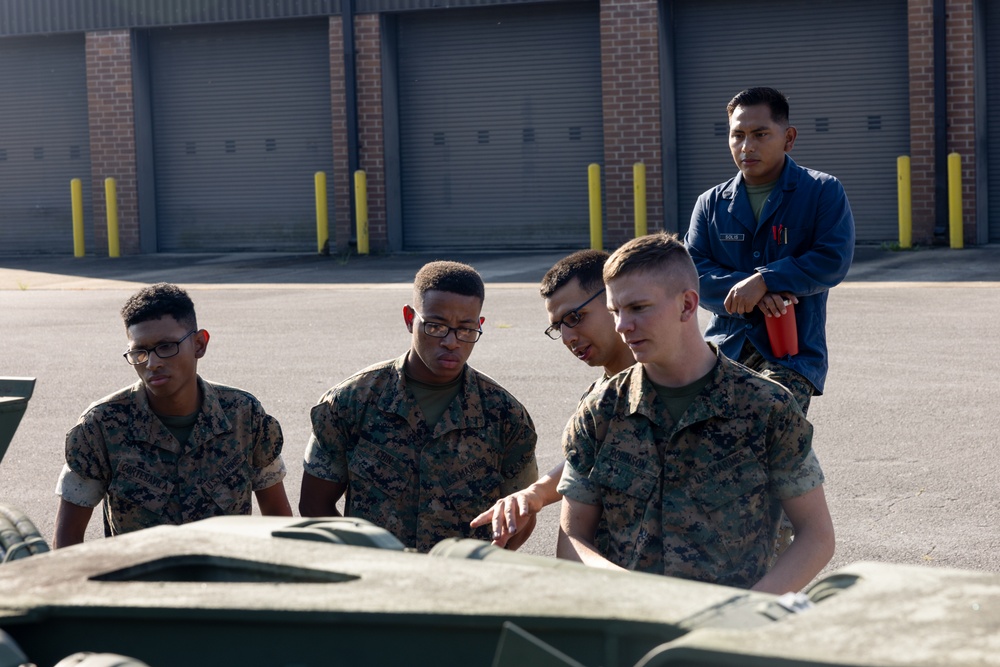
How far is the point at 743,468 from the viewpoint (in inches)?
137

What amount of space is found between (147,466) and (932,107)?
52.3ft

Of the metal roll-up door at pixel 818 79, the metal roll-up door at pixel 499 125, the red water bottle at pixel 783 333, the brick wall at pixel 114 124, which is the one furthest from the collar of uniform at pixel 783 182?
Result: the brick wall at pixel 114 124

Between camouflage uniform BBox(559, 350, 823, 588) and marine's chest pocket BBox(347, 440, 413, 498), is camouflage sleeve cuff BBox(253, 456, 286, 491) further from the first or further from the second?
camouflage uniform BBox(559, 350, 823, 588)

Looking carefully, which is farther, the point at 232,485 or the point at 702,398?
the point at 232,485

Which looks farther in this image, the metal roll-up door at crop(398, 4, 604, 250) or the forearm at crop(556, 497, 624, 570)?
the metal roll-up door at crop(398, 4, 604, 250)

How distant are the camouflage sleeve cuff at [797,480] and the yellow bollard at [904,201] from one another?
15.0m

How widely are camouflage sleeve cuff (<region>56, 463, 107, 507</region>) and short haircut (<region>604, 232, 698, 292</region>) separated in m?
1.82

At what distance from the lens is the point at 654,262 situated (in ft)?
11.4

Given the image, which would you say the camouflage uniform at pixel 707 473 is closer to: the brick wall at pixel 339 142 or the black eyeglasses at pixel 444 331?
the black eyeglasses at pixel 444 331

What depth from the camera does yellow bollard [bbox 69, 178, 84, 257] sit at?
72.8 ft

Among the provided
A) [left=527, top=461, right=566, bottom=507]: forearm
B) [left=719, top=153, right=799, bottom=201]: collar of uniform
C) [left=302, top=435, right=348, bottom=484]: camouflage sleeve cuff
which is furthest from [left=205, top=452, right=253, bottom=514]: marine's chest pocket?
[left=719, top=153, right=799, bottom=201]: collar of uniform

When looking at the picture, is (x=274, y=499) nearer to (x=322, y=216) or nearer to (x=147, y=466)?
(x=147, y=466)

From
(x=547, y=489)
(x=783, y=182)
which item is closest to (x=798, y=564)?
(x=547, y=489)

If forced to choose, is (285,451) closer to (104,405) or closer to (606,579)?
(104,405)
